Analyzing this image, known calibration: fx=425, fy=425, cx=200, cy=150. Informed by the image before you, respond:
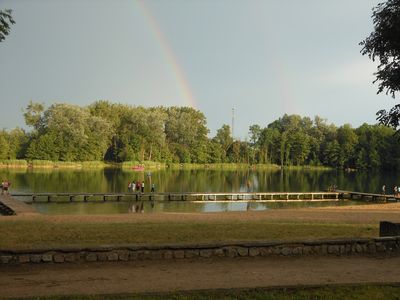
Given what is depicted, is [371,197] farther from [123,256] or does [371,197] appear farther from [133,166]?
[133,166]

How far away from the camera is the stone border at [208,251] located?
28.7 ft

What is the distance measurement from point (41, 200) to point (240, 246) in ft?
102

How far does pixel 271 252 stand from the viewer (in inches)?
387

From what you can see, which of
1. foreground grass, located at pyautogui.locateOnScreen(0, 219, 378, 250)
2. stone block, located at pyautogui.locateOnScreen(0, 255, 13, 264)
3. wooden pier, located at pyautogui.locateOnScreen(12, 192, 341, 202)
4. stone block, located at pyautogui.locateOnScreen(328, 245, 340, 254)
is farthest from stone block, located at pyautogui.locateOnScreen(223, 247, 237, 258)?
wooden pier, located at pyautogui.locateOnScreen(12, 192, 341, 202)

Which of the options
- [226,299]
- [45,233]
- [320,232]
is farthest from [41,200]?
[226,299]

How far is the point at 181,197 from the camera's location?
135 feet

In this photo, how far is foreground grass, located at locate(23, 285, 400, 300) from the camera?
656cm

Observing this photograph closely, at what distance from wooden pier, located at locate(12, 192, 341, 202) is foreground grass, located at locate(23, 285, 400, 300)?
106ft

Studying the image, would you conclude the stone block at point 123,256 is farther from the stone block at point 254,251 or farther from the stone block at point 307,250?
the stone block at point 307,250

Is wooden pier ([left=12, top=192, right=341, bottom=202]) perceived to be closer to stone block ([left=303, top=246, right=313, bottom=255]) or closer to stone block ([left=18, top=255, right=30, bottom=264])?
stone block ([left=18, top=255, right=30, bottom=264])

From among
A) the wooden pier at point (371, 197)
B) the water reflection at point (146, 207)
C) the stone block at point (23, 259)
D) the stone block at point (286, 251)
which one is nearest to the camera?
the stone block at point (23, 259)

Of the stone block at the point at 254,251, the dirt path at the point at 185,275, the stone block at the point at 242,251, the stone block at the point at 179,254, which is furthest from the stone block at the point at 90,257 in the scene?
the stone block at the point at 254,251

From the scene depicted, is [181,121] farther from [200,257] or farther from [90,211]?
[200,257]

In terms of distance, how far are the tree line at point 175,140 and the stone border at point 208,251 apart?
84357mm
